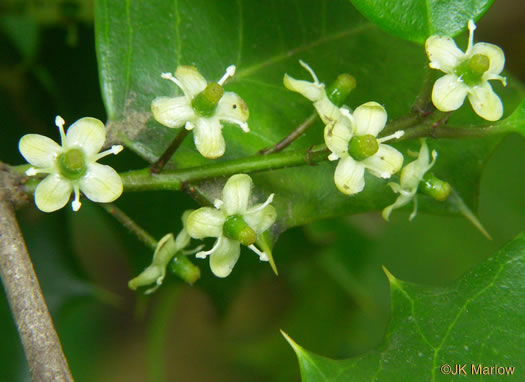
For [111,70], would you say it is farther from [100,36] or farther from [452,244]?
[452,244]

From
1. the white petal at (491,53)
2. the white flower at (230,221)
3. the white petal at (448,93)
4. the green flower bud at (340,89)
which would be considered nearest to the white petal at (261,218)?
the white flower at (230,221)

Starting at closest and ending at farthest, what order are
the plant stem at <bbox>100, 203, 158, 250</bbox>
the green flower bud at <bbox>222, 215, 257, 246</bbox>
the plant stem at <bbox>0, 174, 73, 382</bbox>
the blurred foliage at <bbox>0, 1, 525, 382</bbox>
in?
the plant stem at <bbox>0, 174, 73, 382</bbox>
the green flower bud at <bbox>222, 215, 257, 246</bbox>
the plant stem at <bbox>100, 203, 158, 250</bbox>
the blurred foliage at <bbox>0, 1, 525, 382</bbox>

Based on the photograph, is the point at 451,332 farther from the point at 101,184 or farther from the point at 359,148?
Result: the point at 101,184

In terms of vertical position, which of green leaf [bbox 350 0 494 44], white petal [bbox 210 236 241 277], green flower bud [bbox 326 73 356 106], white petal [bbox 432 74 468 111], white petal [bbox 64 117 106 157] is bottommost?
white petal [bbox 210 236 241 277]

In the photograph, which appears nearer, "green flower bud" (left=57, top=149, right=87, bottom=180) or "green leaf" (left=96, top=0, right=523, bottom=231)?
"green flower bud" (left=57, top=149, right=87, bottom=180)

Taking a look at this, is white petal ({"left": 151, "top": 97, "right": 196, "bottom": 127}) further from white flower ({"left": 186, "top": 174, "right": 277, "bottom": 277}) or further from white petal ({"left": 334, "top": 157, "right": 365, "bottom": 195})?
white petal ({"left": 334, "top": 157, "right": 365, "bottom": 195})

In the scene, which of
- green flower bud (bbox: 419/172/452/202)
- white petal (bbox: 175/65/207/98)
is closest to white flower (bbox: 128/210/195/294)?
white petal (bbox: 175/65/207/98)

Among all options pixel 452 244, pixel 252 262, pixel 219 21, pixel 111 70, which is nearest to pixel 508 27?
pixel 452 244
